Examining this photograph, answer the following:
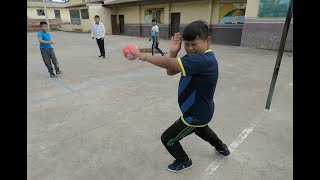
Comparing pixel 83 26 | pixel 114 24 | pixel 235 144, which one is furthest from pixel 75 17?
pixel 235 144

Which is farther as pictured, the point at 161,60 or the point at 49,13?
the point at 49,13

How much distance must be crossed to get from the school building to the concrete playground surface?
6534mm

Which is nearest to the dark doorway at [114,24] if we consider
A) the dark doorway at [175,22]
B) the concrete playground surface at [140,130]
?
the dark doorway at [175,22]

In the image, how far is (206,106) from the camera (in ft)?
6.70

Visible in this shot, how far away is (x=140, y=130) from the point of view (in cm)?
341

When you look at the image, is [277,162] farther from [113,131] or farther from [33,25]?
[33,25]

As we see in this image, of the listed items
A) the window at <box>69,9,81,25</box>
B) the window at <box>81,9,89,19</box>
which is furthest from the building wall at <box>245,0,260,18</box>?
the window at <box>69,9,81,25</box>

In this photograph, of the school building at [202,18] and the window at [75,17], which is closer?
the school building at [202,18]

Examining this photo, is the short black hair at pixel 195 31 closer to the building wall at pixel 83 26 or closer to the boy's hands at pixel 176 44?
the boy's hands at pixel 176 44

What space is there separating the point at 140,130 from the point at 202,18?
15.1 metres

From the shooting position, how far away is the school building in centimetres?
1180

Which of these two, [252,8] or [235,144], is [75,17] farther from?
[235,144]

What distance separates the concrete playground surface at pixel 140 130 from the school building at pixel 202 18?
6534 millimetres

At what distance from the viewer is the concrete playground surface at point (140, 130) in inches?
99.3
